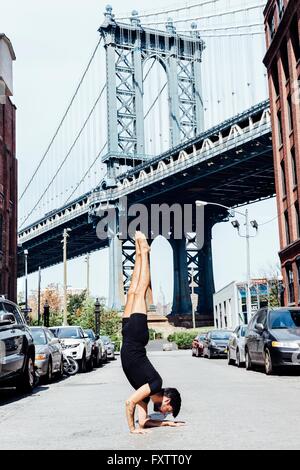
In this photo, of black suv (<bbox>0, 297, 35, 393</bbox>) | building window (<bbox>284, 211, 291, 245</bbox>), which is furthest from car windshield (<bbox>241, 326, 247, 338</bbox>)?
building window (<bbox>284, 211, 291, 245</bbox>)

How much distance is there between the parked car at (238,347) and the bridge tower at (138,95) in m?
44.7

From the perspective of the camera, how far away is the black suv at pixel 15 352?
11.9 metres

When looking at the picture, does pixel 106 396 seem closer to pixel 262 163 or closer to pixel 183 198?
pixel 262 163

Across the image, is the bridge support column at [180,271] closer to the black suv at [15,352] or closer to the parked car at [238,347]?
the parked car at [238,347]

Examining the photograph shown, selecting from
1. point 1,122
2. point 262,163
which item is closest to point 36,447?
point 1,122

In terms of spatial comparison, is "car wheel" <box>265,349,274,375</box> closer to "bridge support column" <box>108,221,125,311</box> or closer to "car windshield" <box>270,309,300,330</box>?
"car windshield" <box>270,309,300,330</box>

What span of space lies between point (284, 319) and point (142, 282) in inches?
476

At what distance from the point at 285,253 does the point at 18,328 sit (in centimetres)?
2983

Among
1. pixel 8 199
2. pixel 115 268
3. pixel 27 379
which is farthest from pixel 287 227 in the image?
pixel 115 268

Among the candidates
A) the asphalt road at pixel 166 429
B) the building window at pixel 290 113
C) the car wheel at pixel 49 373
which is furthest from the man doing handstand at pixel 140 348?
the building window at pixel 290 113

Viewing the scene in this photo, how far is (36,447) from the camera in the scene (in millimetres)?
6660

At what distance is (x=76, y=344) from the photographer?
856 inches

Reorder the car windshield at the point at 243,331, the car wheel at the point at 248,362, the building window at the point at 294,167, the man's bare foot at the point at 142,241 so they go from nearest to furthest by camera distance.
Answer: the man's bare foot at the point at 142,241, the car wheel at the point at 248,362, the car windshield at the point at 243,331, the building window at the point at 294,167

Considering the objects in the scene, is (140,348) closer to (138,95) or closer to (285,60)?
(285,60)
